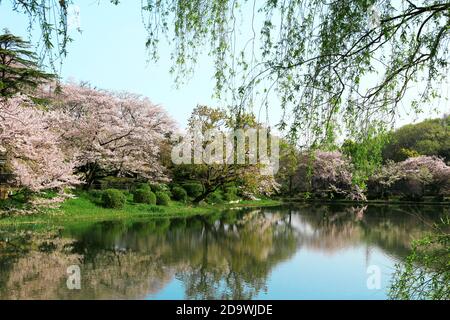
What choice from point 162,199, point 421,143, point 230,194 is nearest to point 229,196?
point 230,194

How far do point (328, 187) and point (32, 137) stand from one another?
25798mm

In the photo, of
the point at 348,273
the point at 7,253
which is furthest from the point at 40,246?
the point at 348,273

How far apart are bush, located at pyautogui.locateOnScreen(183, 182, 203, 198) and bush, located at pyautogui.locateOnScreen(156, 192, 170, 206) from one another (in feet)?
9.94

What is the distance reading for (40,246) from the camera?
1088 cm

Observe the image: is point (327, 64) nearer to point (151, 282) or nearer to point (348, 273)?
point (151, 282)

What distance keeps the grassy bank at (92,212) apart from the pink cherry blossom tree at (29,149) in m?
0.95

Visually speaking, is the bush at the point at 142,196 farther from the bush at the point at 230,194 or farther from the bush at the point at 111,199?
the bush at the point at 230,194

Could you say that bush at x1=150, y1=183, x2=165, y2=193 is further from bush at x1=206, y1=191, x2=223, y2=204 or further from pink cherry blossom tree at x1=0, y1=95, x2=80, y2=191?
pink cherry blossom tree at x1=0, y1=95, x2=80, y2=191

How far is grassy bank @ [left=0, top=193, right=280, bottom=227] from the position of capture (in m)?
14.7

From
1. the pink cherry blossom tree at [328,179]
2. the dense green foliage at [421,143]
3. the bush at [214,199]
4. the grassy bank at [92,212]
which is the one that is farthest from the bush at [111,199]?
the dense green foliage at [421,143]

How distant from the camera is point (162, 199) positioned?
21406 mm

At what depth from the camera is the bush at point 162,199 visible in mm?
21362

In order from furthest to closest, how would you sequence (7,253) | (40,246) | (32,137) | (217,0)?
(32,137) → (40,246) → (7,253) → (217,0)

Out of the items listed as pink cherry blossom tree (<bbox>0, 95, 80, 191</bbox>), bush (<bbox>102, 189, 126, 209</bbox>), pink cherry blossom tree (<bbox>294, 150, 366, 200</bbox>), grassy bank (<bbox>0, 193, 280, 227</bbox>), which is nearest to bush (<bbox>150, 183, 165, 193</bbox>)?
grassy bank (<bbox>0, 193, 280, 227</bbox>)
